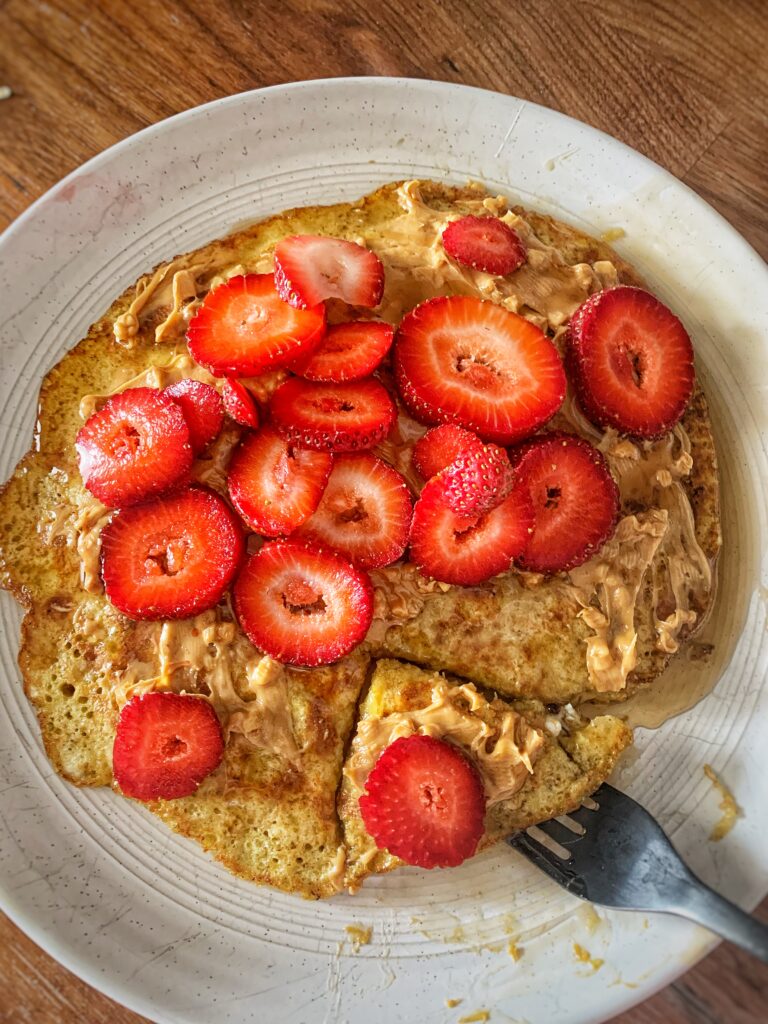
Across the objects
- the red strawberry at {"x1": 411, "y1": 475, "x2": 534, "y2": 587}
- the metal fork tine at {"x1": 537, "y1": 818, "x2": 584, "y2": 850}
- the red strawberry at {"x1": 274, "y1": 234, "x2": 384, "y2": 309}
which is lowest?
the metal fork tine at {"x1": 537, "y1": 818, "x2": 584, "y2": 850}

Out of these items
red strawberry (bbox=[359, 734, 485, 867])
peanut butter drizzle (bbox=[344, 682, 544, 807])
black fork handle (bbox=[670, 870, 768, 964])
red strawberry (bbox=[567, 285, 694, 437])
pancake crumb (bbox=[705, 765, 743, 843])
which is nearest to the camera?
black fork handle (bbox=[670, 870, 768, 964])

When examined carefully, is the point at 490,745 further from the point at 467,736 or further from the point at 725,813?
the point at 725,813

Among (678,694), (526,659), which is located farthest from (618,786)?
(526,659)

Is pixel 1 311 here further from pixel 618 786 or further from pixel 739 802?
pixel 739 802

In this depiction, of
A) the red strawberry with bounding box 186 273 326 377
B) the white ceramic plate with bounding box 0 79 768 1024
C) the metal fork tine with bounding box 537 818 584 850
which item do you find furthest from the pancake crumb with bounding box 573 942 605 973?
the red strawberry with bounding box 186 273 326 377

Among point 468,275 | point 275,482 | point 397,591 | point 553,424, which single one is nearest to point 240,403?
point 275,482

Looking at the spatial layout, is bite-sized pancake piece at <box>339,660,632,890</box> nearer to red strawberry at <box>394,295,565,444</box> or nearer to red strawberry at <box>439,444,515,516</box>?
red strawberry at <box>439,444,515,516</box>
